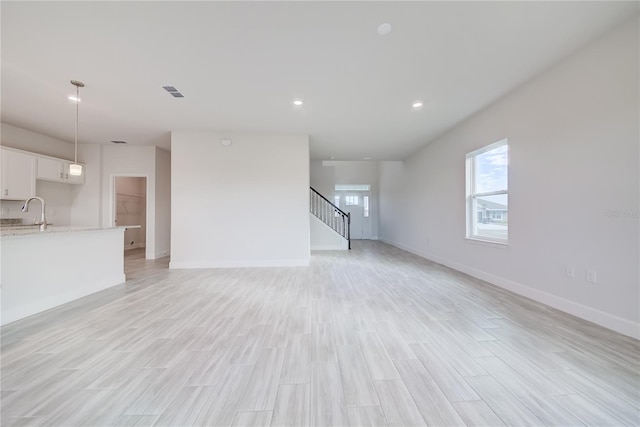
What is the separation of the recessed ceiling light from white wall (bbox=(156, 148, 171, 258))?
19.8ft

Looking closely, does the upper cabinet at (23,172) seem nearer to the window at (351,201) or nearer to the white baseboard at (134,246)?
the white baseboard at (134,246)

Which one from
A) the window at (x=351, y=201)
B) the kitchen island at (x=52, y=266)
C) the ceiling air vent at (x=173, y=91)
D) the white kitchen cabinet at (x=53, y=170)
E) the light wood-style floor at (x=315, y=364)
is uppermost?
the ceiling air vent at (x=173, y=91)

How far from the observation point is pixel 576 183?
8.52 ft

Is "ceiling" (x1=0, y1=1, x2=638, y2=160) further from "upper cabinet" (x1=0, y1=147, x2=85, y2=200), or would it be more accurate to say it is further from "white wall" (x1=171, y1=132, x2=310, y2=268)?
"white wall" (x1=171, y1=132, x2=310, y2=268)

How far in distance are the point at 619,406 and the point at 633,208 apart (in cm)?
178

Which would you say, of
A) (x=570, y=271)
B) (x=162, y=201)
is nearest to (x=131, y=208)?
(x=162, y=201)

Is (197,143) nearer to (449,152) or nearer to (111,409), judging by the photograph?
(111,409)

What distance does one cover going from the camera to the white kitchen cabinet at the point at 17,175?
4219mm

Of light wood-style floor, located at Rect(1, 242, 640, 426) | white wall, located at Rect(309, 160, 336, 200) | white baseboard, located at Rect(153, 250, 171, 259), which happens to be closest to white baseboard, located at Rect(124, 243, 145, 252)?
white baseboard, located at Rect(153, 250, 171, 259)

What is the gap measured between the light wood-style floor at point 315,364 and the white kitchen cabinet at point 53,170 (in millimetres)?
3823

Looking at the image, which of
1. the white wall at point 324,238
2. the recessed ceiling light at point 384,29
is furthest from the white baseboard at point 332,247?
the recessed ceiling light at point 384,29

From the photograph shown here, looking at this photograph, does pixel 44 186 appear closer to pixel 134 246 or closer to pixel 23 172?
pixel 23 172

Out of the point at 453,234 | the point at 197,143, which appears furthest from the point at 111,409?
the point at 453,234

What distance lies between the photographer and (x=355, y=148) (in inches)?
248
